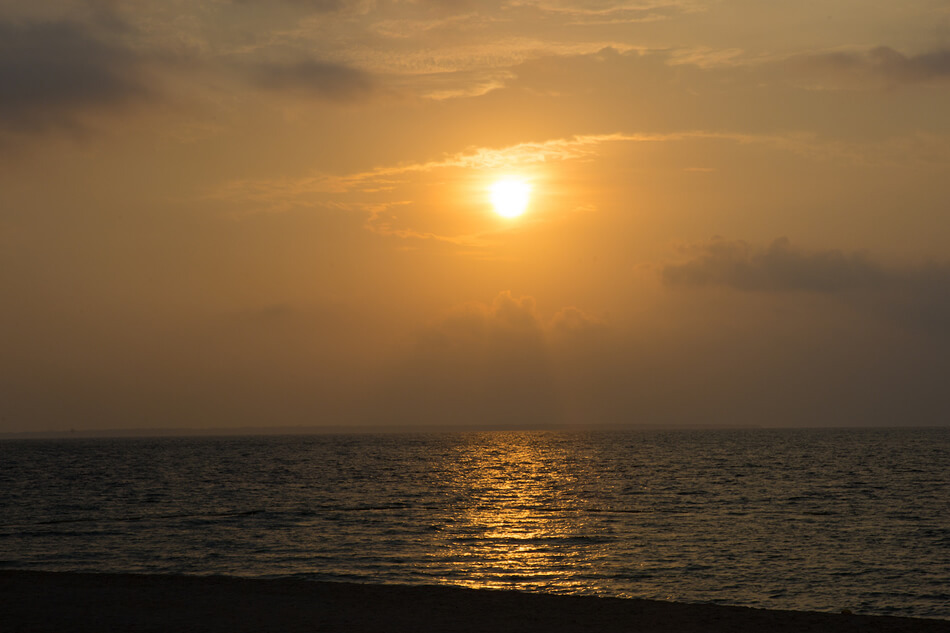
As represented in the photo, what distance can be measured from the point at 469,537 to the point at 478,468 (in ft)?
269

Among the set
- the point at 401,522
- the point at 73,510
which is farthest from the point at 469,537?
the point at 73,510

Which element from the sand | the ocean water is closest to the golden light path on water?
the ocean water

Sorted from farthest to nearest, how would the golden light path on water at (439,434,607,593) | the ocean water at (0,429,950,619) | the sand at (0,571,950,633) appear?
the golden light path on water at (439,434,607,593)
the ocean water at (0,429,950,619)
the sand at (0,571,950,633)

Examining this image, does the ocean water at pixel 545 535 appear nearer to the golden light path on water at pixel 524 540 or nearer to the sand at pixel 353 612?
the golden light path on water at pixel 524 540

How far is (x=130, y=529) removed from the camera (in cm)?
4925

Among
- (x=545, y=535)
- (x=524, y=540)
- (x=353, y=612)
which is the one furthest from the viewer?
(x=545, y=535)

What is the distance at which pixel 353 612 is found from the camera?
71.4ft

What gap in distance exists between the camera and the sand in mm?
20297

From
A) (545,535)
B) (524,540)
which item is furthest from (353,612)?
(545,535)

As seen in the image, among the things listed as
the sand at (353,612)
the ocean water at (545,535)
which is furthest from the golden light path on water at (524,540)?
the sand at (353,612)

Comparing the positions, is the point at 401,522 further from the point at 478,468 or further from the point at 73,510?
the point at 478,468

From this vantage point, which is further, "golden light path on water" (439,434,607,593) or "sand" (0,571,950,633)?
"golden light path on water" (439,434,607,593)

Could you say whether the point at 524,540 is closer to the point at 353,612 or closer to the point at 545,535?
the point at 545,535

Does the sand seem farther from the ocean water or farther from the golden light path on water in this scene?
the golden light path on water
